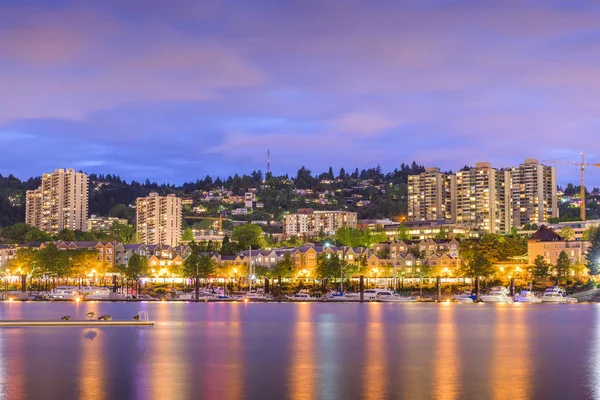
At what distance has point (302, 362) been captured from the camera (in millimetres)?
43688

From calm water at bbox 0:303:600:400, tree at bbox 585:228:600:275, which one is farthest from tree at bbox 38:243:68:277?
calm water at bbox 0:303:600:400

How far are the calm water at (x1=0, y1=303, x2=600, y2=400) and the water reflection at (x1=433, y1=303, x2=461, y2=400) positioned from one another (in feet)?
0.23

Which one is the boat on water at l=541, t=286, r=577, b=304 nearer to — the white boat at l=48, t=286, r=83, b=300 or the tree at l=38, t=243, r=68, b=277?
the white boat at l=48, t=286, r=83, b=300

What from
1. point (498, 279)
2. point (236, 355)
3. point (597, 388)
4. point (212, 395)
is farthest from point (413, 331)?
point (498, 279)

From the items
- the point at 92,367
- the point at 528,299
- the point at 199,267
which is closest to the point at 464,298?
the point at 528,299

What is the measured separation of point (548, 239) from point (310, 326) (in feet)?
364

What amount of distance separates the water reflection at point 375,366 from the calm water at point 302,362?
2.4 inches

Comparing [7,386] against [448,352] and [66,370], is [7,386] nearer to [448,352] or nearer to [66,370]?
[66,370]

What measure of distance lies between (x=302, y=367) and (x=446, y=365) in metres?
6.97

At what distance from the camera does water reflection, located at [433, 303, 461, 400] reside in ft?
104

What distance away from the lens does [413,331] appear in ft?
222

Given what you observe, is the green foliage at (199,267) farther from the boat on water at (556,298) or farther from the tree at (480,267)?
the boat on water at (556,298)

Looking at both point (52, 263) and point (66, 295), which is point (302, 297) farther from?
point (52, 263)

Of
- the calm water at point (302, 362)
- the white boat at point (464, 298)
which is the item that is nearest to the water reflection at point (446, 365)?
the calm water at point (302, 362)
